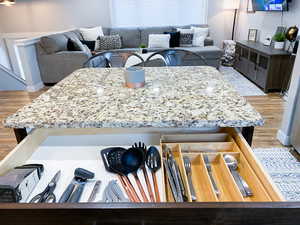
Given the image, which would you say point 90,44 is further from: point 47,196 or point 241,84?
point 47,196

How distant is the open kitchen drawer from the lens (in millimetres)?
436

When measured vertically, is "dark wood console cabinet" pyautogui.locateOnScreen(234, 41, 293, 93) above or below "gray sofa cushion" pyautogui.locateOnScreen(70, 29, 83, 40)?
below

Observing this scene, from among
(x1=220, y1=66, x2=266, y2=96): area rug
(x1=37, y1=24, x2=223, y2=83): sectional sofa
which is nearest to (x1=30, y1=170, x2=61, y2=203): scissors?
(x1=220, y1=66, x2=266, y2=96): area rug

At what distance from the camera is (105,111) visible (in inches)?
35.9

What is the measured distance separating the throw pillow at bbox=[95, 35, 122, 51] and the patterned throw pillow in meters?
1.54

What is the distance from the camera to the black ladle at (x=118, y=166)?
0.72 meters

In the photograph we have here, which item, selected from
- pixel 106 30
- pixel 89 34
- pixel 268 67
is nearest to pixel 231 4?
pixel 268 67

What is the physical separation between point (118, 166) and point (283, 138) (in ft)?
6.93

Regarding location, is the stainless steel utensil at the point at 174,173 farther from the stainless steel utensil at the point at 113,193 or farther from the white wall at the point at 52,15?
the white wall at the point at 52,15

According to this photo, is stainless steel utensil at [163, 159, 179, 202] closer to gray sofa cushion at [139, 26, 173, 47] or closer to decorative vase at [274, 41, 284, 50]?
decorative vase at [274, 41, 284, 50]

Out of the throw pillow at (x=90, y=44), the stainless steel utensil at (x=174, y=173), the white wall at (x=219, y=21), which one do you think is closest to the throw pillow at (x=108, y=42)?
the throw pillow at (x=90, y=44)

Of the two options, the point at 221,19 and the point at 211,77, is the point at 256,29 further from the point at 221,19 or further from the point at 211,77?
the point at 211,77

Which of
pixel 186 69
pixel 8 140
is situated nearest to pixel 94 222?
pixel 186 69

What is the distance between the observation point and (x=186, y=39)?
5340 mm
